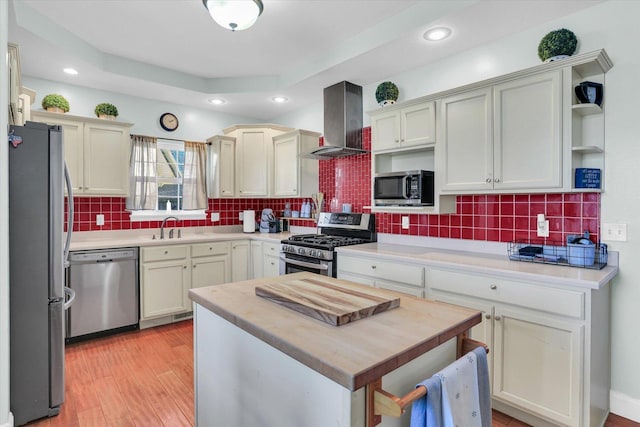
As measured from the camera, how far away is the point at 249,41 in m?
3.11

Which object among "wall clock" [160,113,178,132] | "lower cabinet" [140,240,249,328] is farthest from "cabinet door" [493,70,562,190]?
"wall clock" [160,113,178,132]

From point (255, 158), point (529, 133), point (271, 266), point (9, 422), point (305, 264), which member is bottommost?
point (9, 422)

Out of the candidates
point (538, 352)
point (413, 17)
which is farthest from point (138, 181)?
point (538, 352)

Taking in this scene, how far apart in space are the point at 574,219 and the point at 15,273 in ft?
11.6

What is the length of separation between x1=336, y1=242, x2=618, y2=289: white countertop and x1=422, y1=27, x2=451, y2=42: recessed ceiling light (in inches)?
65.9

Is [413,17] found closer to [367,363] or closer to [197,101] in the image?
[367,363]

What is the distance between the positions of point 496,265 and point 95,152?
3769 millimetres

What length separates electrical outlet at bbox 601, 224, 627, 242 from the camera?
85.2 inches

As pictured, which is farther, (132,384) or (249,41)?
(249,41)

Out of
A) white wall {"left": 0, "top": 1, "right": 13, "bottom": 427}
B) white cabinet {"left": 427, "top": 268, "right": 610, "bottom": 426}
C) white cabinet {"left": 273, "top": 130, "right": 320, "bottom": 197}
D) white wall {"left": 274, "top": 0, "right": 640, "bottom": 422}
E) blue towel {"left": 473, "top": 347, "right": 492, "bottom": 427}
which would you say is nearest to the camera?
blue towel {"left": 473, "top": 347, "right": 492, "bottom": 427}

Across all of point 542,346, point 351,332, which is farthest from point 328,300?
point 542,346

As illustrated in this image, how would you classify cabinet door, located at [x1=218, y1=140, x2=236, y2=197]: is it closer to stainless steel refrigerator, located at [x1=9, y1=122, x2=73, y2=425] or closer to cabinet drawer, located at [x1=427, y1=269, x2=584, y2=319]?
stainless steel refrigerator, located at [x1=9, y1=122, x2=73, y2=425]

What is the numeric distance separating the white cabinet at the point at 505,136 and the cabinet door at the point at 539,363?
0.86 m

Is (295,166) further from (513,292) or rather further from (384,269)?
(513,292)
